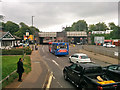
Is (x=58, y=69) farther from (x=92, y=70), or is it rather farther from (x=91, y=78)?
(x=91, y=78)

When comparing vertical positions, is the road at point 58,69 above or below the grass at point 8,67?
below

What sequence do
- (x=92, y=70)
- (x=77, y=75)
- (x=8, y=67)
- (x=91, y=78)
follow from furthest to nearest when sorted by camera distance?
(x=8, y=67) → (x=77, y=75) → (x=92, y=70) → (x=91, y=78)

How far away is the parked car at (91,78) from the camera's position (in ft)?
20.2

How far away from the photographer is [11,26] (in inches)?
3829

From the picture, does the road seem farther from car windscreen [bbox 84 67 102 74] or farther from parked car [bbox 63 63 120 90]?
car windscreen [bbox 84 67 102 74]

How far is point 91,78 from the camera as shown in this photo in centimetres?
741

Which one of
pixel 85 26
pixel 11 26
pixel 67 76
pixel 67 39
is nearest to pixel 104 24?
pixel 85 26

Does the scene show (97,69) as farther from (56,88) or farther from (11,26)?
(11,26)

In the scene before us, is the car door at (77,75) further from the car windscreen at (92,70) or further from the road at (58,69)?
the road at (58,69)

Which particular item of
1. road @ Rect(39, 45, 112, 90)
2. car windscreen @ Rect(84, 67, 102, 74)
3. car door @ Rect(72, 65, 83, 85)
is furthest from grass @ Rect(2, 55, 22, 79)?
car windscreen @ Rect(84, 67, 102, 74)

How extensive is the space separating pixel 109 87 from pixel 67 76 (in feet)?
14.8

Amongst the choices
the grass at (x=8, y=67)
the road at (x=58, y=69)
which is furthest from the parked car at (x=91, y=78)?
the grass at (x=8, y=67)

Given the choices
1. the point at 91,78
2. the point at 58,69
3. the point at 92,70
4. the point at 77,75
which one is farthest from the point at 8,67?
the point at 91,78

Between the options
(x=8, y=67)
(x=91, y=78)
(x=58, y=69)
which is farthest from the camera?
(x=58, y=69)
